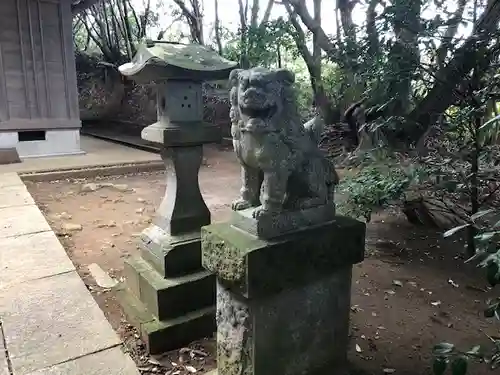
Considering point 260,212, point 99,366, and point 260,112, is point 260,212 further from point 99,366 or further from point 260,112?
point 99,366

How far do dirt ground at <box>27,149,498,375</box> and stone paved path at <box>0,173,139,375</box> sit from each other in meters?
0.18

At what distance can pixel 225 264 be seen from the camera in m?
1.43

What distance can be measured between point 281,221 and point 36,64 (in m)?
7.34

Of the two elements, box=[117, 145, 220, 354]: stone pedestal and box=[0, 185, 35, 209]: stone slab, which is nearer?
box=[117, 145, 220, 354]: stone pedestal

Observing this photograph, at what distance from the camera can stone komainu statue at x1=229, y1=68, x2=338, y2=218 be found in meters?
1.34

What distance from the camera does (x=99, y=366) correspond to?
1.77m

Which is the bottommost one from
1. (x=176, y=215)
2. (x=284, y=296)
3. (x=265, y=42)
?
(x=284, y=296)

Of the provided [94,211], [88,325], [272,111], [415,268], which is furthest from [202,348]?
[94,211]

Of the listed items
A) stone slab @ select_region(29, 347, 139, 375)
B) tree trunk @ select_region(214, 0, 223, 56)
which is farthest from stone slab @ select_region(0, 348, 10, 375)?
tree trunk @ select_region(214, 0, 223, 56)

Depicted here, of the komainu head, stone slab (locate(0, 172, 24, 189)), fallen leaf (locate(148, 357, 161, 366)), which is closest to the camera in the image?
the komainu head

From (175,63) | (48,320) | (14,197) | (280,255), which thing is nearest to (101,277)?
(48,320)

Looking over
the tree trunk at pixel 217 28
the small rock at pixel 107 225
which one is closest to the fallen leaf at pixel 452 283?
the small rock at pixel 107 225

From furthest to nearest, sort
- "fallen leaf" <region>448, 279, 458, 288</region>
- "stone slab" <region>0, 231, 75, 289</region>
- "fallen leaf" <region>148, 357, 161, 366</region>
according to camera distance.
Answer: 1. "fallen leaf" <region>448, 279, 458, 288</region>
2. "stone slab" <region>0, 231, 75, 289</region>
3. "fallen leaf" <region>148, 357, 161, 366</region>

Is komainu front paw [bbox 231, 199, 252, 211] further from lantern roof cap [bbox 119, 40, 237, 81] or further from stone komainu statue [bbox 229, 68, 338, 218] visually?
lantern roof cap [bbox 119, 40, 237, 81]
